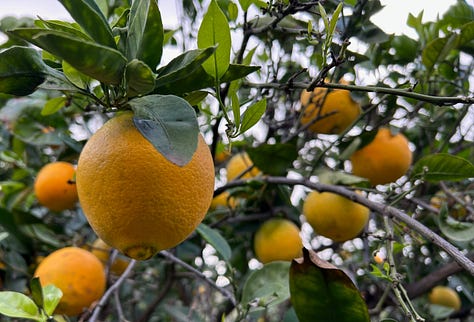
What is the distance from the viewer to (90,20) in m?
0.66

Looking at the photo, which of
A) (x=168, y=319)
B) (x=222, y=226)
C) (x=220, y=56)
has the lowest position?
(x=168, y=319)

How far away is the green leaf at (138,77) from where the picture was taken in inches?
24.9

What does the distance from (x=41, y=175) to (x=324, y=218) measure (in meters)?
0.87

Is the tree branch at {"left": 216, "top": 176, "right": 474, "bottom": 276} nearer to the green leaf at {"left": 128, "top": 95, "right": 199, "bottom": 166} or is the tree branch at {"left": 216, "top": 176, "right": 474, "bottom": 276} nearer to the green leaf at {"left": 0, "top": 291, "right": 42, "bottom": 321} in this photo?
the green leaf at {"left": 128, "top": 95, "right": 199, "bottom": 166}

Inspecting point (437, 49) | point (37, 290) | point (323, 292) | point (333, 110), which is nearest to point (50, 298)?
point (37, 290)

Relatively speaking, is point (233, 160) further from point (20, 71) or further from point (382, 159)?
point (20, 71)

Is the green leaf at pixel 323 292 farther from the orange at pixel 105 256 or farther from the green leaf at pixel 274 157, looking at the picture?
the orange at pixel 105 256

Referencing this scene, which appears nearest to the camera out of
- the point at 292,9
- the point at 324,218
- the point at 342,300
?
the point at 342,300

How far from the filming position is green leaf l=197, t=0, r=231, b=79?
0.75 meters

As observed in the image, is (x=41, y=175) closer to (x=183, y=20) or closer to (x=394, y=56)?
(x=183, y=20)

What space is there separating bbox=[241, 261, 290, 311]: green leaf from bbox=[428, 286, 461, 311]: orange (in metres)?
1.02

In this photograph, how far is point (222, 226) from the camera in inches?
68.6

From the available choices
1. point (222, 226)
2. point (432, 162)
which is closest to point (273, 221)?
point (222, 226)

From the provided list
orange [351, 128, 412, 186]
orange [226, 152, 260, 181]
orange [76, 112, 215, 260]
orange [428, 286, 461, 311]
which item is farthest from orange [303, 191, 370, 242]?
orange [428, 286, 461, 311]
